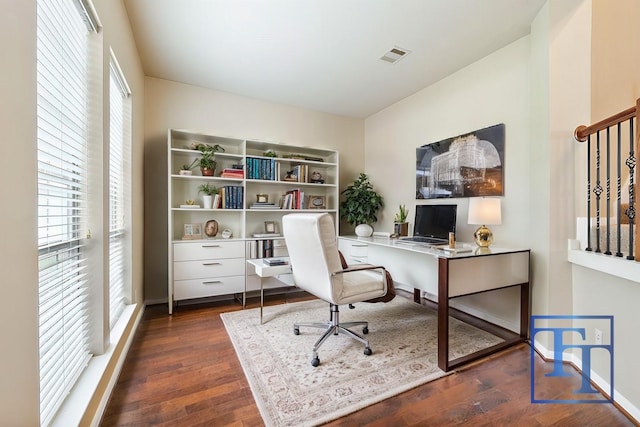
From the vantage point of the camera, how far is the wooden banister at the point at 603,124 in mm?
1544

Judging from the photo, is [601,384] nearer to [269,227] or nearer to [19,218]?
[19,218]

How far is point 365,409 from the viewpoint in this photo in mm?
1527

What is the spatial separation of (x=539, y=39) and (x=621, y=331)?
209cm

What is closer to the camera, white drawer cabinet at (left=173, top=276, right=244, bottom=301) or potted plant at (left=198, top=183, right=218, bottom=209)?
white drawer cabinet at (left=173, top=276, right=244, bottom=301)

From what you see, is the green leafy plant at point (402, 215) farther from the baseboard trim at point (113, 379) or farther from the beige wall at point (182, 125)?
the baseboard trim at point (113, 379)

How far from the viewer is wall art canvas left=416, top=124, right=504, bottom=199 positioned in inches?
103

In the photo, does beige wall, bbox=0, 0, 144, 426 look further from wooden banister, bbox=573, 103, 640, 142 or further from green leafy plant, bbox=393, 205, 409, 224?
green leafy plant, bbox=393, 205, 409, 224

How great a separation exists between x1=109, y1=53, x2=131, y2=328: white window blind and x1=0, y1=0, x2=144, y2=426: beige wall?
117cm

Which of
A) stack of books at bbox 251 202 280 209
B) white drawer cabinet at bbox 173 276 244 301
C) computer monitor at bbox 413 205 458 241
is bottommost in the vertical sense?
white drawer cabinet at bbox 173 276 244 301

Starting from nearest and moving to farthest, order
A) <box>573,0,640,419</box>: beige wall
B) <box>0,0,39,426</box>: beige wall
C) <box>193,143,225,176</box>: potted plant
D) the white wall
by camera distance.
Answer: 1. <box>0,0,39,426</box>: beige wall
2. <box>573,0,640,419</box>: beige wall
3. the white wall
4. <box>193,143,225,176</box>: potted plant

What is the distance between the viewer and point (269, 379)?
70.5 inches

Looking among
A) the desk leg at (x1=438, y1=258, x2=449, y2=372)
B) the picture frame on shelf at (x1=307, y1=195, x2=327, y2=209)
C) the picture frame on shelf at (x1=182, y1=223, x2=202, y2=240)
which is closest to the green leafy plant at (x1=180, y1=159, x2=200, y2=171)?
the picture frame on shelf at (x1=182, y1=223, x2=202, y2=240)

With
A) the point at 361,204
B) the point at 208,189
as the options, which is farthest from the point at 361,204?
the point at 208,189

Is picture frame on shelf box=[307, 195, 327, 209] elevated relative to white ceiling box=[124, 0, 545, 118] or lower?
lower
